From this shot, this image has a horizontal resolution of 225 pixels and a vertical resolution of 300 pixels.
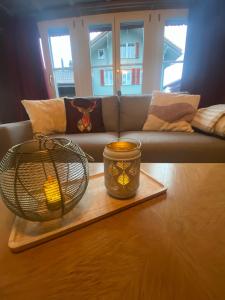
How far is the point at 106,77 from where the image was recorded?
2783 millimetres

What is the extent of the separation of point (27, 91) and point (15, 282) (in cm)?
295

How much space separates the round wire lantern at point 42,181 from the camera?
412 millimetres

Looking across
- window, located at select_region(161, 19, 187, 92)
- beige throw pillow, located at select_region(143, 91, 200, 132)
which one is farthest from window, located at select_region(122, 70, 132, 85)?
beige throw pillow, located at select_region(143, 91, 200, 132)

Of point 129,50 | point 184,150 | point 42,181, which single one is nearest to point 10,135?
point 42,181

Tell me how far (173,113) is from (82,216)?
1.34 meters

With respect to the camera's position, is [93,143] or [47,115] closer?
[93,143]

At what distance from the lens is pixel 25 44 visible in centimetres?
257

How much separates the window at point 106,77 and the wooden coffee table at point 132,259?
258 centimetres

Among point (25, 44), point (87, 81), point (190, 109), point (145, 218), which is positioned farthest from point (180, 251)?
point (25, 44)

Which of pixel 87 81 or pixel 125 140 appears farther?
pixel 87 81

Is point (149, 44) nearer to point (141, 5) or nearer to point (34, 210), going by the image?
point (141, 5)

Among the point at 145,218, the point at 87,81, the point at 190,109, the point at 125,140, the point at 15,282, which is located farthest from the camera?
the point at 87,81

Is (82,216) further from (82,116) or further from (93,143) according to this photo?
(82,116)

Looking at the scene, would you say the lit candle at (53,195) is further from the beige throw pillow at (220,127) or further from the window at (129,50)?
the window at (129,50)
